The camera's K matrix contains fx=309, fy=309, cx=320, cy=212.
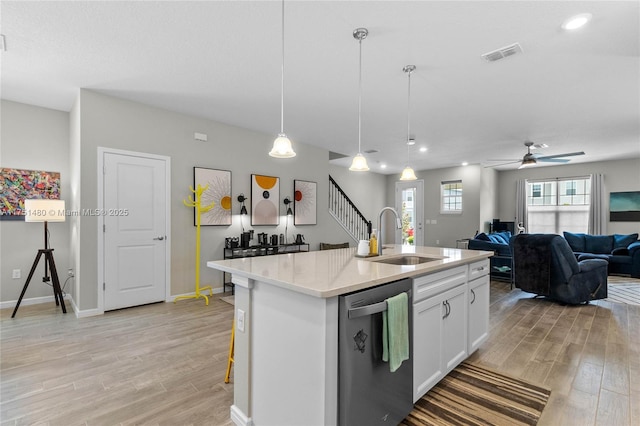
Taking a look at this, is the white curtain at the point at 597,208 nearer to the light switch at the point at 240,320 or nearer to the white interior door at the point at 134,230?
the light switch at the point at 240,320

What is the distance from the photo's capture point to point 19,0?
222 cm

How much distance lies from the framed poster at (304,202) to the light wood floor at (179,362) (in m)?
2.45

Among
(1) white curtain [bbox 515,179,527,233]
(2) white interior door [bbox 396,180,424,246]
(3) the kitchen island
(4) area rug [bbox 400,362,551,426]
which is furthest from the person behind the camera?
(2) white interior door [bbox 396,180,424,246]

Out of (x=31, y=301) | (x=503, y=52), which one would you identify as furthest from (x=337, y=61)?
(x=31, y=301)

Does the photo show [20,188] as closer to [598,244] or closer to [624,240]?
[598,244]

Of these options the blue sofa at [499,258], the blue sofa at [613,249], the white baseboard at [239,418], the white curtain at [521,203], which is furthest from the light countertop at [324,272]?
the white curtain at [521,203]

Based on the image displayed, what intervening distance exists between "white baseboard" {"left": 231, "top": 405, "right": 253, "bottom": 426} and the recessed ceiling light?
3.58 metres

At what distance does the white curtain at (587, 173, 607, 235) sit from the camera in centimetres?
789

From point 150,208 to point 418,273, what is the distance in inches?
152

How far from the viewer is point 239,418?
73.9 inches

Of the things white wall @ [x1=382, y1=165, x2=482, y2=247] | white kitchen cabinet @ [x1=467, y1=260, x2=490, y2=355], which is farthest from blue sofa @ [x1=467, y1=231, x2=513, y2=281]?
white kitchen cabinet @ [x1=467, y1=260, x2=490, y2=355]

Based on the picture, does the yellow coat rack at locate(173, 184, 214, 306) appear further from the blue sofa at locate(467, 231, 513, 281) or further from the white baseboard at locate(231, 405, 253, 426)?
the blue sofa at locate(467, 231, 513, 281)

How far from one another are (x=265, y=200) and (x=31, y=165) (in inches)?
130

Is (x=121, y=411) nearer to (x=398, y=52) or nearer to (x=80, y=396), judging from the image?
(x=80, y=396)
